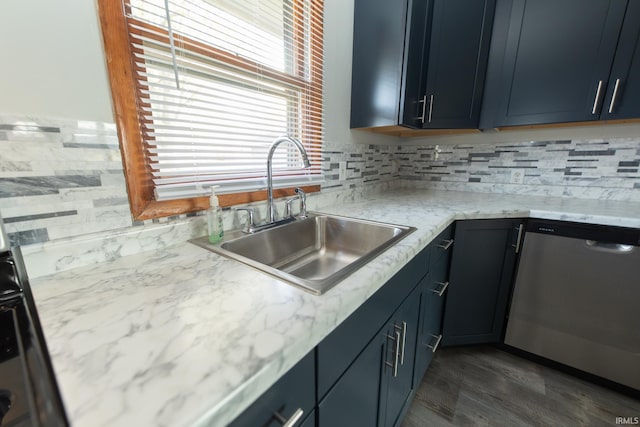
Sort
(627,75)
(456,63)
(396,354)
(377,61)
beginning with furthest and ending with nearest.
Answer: (456,63) → (377,61) → (627,75) → (396,354)

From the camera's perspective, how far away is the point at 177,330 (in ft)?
1.45

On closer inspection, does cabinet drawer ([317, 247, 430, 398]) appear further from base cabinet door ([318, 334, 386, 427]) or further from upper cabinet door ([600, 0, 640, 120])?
upper cabinet door ([600, 0, 640, 120])

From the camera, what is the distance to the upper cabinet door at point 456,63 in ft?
5.07

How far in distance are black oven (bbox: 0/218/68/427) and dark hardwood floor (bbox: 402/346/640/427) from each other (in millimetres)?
1331

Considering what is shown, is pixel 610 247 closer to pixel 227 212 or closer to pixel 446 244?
pixel 446 244

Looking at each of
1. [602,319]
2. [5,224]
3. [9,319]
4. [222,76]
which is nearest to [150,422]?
[9,319]

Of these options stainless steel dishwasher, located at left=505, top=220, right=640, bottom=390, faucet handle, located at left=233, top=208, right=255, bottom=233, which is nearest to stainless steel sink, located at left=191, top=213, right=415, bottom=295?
faucet handle, located at left=233, top=208, right=255, bottom=233

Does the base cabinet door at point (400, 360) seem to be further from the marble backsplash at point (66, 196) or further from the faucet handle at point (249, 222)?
the marble backsplash at point (66, 196)

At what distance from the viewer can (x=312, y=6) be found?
1272 millimetres

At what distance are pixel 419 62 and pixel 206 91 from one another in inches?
51.0

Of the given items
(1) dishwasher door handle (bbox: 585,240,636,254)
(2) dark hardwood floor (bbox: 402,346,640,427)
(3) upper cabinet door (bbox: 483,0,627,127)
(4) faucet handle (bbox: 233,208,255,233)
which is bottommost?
(2) dark hardwood floor (bbox: 402,346,640,427)

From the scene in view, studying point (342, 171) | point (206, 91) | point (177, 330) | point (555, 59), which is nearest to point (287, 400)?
point (177, 330)

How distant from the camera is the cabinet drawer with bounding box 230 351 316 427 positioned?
1.25ft

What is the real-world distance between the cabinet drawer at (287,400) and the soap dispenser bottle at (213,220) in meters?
0.58
